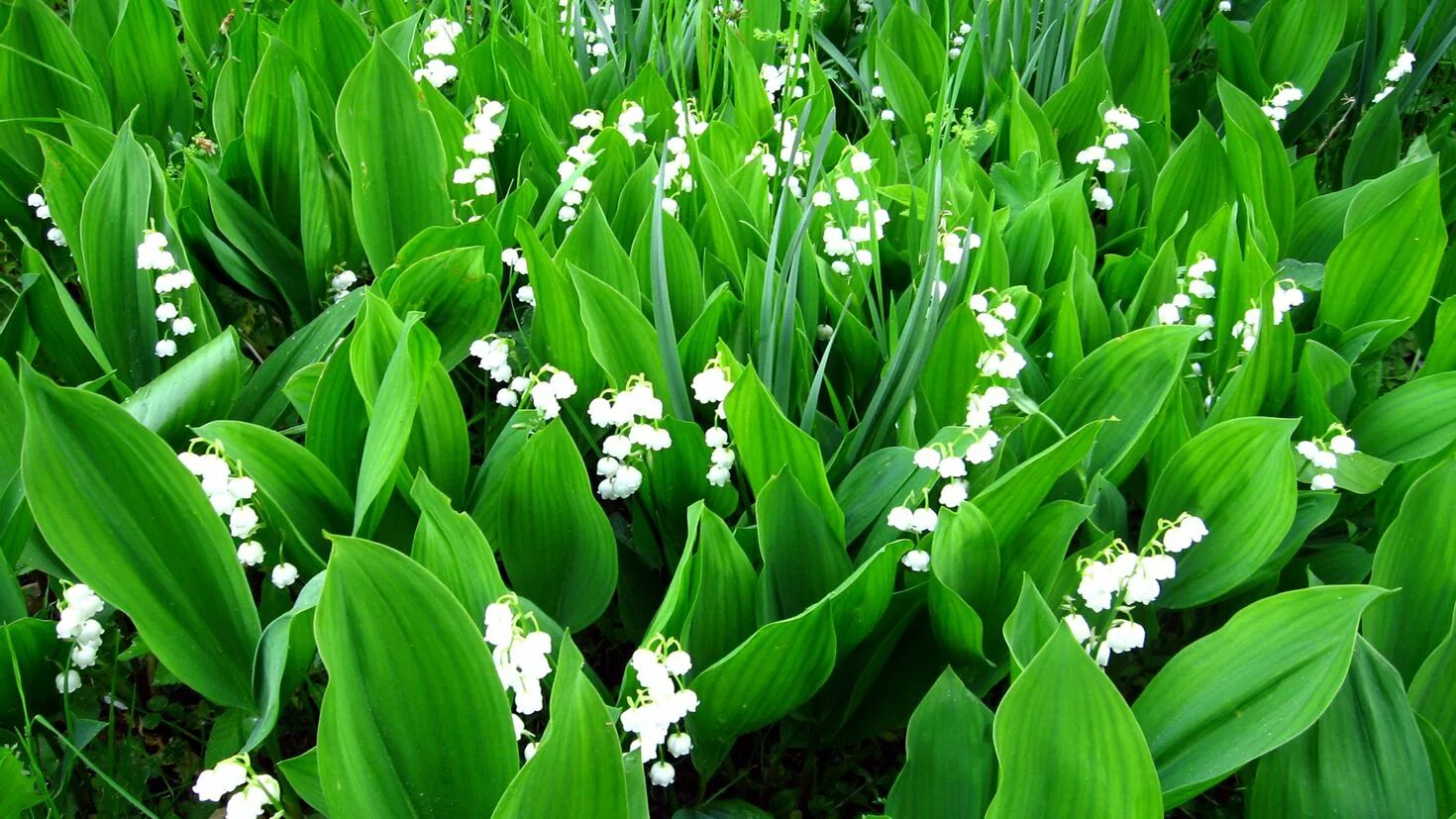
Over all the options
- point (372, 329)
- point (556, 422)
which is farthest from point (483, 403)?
point (556, 422)

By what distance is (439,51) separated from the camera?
2.35 m

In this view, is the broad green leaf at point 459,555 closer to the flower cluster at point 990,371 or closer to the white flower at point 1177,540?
the flower cluster at point 990,371

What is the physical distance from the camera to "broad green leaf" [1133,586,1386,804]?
1175 millimetres

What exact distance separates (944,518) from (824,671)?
0.24 m

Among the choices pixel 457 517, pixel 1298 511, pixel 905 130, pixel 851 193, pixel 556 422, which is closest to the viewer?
pixel 457 517

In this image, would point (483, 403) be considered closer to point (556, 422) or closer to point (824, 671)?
point (556, 422)

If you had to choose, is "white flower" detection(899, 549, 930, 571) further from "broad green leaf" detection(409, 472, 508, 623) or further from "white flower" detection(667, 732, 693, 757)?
"broad green leaf" detection(409, 472, 508, 623)

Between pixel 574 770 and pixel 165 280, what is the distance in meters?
1.19

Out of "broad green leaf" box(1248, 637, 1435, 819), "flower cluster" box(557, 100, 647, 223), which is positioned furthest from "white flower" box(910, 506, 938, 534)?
"flower cluster" box(557, 100, 647, 223)

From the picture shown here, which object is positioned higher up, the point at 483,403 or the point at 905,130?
the point at 905,130

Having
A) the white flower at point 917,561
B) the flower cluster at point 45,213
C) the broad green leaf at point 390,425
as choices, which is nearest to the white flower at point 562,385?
the broad green leaf at point 390,425

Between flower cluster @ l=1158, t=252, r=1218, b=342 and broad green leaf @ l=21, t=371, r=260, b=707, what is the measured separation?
1.44 meters

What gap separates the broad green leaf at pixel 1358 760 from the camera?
1.22 m

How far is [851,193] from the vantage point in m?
1.87
